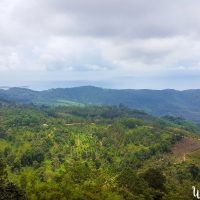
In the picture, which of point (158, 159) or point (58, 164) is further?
point (158, 159)

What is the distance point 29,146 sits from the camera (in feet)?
641

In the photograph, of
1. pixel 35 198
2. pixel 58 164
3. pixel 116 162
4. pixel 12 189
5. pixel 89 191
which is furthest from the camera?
pixel 116 162

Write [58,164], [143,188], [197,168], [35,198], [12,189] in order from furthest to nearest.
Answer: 1. [58,164]
2. [197,168]
3. [143,188]
4. [35,198]
5. [12,189]

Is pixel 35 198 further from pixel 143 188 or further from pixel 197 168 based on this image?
pixel 197 168

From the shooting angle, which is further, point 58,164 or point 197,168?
point 58,164

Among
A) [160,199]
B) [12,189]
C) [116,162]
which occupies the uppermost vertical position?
[12,189]

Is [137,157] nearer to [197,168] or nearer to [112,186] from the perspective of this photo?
[197,168]

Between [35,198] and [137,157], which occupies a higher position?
[35,198]

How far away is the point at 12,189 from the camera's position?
57.1 metres

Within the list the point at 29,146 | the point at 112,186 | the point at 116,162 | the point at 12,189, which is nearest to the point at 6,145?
the point at 29,146

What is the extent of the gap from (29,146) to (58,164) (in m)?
25.8

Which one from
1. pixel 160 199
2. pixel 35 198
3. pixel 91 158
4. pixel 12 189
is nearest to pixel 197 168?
pixel 91 158

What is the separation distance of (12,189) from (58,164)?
12004 cm

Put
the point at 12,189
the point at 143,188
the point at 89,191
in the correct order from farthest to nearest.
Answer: the point at 143,188 → the point at 89,191 → the point at 12,189
